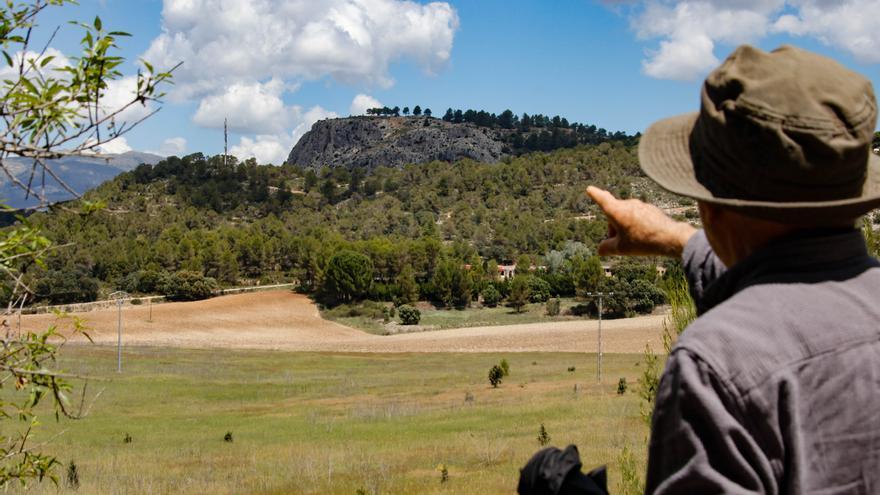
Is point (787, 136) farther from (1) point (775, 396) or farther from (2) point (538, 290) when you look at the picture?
(2) point (538, 290)

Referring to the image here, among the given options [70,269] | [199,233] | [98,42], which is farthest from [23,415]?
[199,233]

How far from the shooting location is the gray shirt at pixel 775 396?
1.45 m

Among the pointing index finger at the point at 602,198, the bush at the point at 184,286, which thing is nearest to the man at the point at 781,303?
the pointing index finger at the point at 602,198

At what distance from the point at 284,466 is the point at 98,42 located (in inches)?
630

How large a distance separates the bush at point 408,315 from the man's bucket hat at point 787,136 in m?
75.3

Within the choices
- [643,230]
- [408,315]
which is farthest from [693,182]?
[408,315]

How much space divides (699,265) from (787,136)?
831 mm

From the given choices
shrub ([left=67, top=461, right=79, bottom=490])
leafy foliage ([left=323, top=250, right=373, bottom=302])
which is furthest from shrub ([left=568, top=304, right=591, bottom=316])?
shrub ([left=67, top=461, right=79, bottom=490])

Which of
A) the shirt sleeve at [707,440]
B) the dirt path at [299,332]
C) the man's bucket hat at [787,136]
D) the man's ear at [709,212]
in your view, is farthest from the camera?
the dirt path at [299,332]

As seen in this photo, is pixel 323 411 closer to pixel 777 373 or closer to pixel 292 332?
pixel 777 373

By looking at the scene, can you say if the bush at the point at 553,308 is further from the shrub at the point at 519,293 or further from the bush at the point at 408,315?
the bush at the point at 408,315

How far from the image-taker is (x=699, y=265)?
235 cm

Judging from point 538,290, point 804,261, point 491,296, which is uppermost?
point 804,261

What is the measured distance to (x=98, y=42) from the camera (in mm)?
4617
